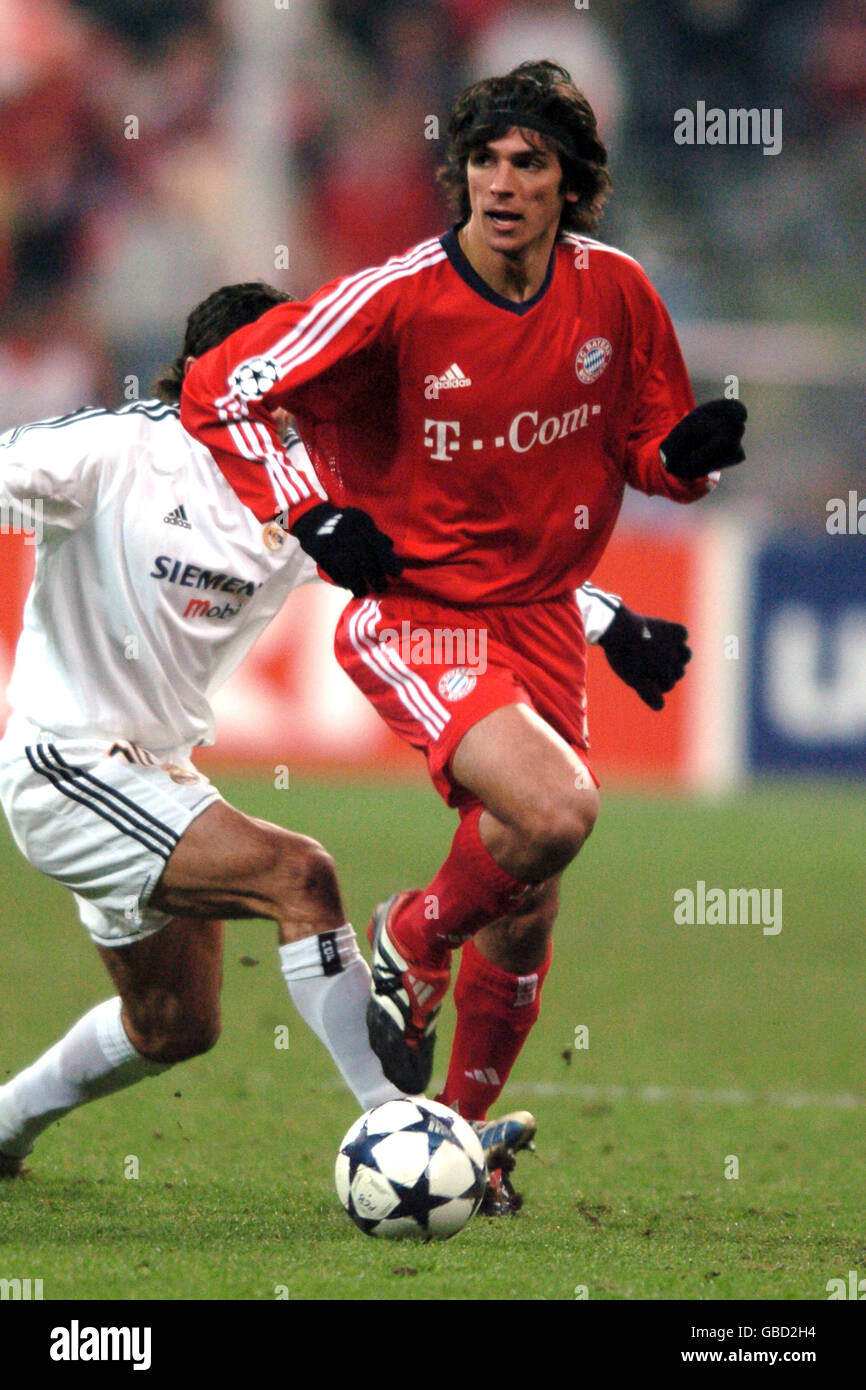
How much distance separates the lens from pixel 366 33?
47.7 feet

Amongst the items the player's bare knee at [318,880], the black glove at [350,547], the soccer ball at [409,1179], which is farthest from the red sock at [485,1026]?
the black glove at [350,547]

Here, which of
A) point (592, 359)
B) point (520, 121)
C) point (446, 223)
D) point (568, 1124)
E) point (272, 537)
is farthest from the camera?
point (446, 223)

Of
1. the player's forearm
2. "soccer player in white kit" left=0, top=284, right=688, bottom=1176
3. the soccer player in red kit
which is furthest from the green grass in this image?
the player's forearm

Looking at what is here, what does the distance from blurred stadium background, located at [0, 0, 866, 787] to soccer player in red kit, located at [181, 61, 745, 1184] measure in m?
6.69

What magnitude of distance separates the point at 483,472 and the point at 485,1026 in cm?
126

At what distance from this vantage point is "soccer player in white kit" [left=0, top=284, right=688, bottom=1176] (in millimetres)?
4438

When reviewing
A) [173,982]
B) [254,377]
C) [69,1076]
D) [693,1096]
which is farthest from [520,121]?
[693,1096]

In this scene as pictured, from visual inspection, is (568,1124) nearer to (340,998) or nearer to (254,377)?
(340,998)

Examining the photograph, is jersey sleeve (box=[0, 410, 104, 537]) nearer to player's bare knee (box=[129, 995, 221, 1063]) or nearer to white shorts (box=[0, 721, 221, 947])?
white shorts (box=[0, 721, 221, 947])

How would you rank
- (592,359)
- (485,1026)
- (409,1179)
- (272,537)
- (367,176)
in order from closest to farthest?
(409,1179)
(592,359)
(485,1026)
(272,537)
(367,176)

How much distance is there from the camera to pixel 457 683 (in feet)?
14.3

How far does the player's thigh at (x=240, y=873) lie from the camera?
14.4 ft

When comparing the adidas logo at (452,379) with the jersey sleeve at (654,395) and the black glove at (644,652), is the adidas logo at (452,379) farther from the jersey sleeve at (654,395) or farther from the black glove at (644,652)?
the black glove at (644,652)
